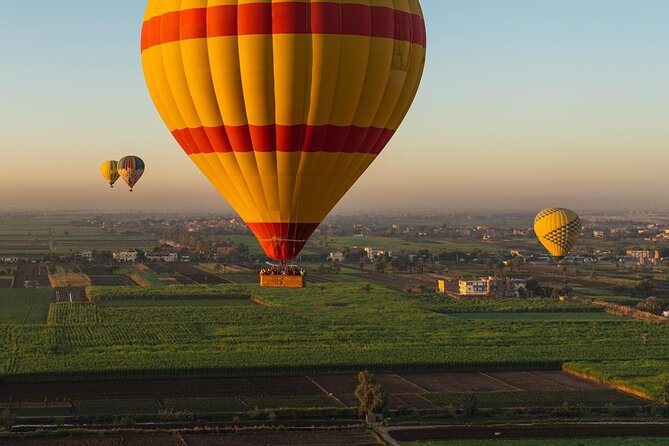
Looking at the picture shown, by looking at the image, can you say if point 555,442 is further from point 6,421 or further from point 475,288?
point 475,288

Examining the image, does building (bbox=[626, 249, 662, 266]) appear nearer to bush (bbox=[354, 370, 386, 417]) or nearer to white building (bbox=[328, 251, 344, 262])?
white building (bbox=[328, 251, 344, 262])

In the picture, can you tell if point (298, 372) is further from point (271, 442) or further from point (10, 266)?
point (10, 266)

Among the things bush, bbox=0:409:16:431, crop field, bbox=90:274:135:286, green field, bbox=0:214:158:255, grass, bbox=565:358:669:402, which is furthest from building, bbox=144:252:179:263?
bush, bbox=0:409:16:431

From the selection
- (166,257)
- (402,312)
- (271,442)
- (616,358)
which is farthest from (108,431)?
(166,257)

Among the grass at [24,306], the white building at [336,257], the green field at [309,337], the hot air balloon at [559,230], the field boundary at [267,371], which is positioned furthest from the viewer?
the white building at [336,257]

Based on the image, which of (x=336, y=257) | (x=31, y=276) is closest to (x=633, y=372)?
(x=31, y=276)

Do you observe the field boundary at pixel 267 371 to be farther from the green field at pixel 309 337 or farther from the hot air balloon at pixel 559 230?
the hot air balloon at pixel 559 230

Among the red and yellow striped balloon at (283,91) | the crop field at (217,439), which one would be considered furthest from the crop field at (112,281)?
the red and yellow striped balloon at (283,91)

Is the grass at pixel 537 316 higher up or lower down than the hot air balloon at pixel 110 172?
lower down
